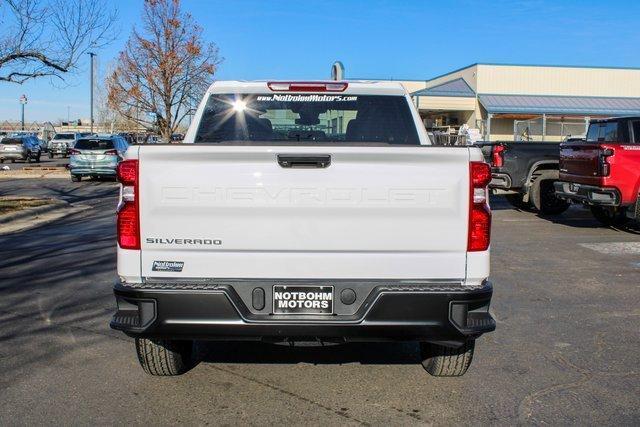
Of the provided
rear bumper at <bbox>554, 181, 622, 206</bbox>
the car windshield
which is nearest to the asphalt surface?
rear bumper at <bbox>554, 181, 622, 206</bbox>

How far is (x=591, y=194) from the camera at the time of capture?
11.6 m

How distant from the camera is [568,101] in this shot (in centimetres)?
4512

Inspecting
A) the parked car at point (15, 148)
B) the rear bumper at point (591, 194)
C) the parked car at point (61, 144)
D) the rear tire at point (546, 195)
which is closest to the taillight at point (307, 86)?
the rear bumper at point (591, 194)

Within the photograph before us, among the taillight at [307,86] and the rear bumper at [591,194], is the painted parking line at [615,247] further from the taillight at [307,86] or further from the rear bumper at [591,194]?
the taillight at [307,86]

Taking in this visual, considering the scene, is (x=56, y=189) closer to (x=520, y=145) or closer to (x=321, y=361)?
(x=520, y=145)

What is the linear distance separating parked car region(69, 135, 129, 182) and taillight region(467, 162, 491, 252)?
22386mm

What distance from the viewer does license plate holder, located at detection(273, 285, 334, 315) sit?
3.80 meters

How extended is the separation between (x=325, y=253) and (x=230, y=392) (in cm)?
132

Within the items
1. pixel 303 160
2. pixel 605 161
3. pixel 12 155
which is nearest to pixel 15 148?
pixel 12 155

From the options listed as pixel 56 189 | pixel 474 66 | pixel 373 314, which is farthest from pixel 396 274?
pixel 474 66

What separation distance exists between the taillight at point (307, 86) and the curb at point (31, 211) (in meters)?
9.62

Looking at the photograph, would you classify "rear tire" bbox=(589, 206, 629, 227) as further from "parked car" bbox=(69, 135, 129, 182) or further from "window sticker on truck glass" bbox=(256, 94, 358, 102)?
"parked car" bbox=(69, 135, 129, 182)

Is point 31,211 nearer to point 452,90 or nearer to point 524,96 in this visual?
point 452,90

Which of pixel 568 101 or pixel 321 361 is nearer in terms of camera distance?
pixel 321 361
